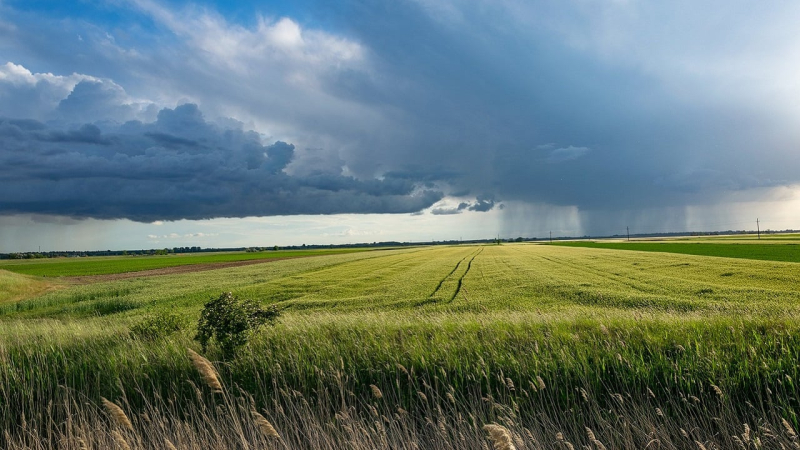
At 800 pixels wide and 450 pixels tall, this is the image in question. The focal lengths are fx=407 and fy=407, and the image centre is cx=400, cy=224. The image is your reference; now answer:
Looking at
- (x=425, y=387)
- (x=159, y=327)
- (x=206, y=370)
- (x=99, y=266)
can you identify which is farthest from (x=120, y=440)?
(x=99, y=266)

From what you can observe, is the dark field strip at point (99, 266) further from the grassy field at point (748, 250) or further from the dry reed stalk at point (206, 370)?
the grassy field at point (748, 250)

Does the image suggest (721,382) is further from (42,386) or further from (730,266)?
(730,266)

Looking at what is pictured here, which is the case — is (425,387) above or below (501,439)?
below

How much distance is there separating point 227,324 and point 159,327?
5.58m

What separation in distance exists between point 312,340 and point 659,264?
49790 mm

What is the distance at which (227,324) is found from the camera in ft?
35.1

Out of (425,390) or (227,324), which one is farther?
(227,324)

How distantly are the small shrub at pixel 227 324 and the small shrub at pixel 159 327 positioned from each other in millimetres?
3801

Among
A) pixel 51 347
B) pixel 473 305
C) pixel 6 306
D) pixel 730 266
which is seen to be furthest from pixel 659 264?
pixel 6 306

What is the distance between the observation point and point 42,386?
8789 mm

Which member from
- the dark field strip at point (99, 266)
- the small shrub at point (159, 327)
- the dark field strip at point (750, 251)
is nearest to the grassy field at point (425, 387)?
the small shrub at point (159, 327)

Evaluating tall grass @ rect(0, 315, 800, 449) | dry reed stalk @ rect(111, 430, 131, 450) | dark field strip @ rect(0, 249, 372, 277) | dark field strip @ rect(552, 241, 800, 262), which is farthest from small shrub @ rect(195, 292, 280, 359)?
dark field strip @ rect(0, 249, 372, 277)

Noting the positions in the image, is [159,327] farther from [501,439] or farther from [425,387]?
[501,439]

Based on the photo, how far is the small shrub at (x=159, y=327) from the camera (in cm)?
1395
